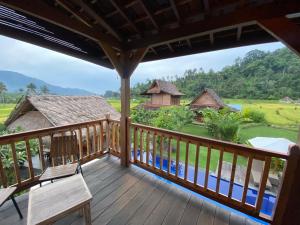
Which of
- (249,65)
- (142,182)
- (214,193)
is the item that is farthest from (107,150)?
(249,65)

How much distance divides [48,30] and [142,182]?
3024 millimetres

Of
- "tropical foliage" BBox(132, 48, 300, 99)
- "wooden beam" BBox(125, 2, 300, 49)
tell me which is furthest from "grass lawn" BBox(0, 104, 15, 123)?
"wooden beam" BBox(125, 2, 300, 49)

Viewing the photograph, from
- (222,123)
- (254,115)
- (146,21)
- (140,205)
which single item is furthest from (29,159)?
(254,115)

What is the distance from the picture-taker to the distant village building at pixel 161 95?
8957 millimetres

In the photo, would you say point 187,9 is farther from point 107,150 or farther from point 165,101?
point 165,101

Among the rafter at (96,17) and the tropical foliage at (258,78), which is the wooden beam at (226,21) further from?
the tropical foliage at (258,78)

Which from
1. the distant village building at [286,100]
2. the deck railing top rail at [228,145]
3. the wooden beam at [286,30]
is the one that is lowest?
the deck railing top rail at [228,145]

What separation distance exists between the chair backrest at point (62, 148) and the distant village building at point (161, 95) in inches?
254

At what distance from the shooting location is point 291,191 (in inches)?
60.1

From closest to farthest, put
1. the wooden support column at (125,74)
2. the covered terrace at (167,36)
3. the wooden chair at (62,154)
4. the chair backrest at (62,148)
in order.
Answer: the covered terrace at (167,36)
the wooden chair at (62,154)
the chair backrest at (62,148)
the wooden support column at (125,74)

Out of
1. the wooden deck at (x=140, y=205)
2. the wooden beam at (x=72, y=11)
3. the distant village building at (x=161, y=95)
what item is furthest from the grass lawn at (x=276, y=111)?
the wooden beam at (x=72, y=11)

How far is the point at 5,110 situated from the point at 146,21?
41.9 feet

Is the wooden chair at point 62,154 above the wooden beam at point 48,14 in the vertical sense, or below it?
below

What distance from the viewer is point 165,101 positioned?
9477mm
